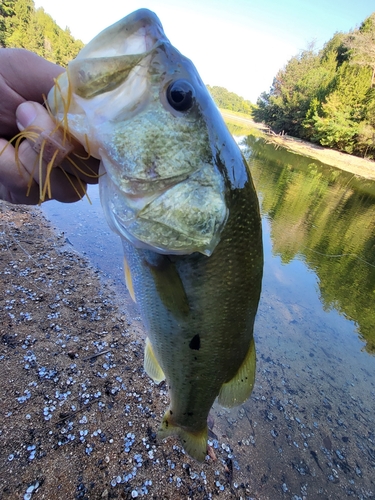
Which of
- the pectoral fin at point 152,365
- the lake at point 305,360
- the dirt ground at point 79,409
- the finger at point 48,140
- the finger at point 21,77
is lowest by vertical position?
the lake at point 305,360

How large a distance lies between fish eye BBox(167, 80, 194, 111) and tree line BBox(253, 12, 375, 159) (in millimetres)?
45237

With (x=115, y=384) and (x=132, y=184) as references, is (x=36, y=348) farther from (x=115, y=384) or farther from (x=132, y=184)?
(x=132, y=184)

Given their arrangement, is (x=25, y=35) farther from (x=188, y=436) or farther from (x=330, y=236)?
(x=188, y=436)

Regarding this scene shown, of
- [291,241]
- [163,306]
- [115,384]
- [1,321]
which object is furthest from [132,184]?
[291,241]

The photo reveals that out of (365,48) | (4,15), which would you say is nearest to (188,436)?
(365,48)

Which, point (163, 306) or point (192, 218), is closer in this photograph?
point (192, 218)

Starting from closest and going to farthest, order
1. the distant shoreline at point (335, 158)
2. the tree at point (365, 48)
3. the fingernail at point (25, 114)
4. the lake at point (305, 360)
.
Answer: the fingernail at point (25, 114) < the lake at point (305, 360) < the distant shoreline at point (335, 158) < the tree at point (365, 48)

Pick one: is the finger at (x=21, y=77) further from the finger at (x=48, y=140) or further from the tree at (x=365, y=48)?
the tree at (x=365, y=48)

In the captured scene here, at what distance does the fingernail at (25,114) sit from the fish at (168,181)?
0.12 m

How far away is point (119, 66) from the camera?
124 cm

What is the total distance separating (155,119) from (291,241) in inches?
426

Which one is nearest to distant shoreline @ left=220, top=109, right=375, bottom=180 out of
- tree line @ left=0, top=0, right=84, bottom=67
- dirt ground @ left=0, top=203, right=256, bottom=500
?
tree line @ left=0, top=0, right=84, bottom=67

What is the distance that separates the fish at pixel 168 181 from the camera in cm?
129

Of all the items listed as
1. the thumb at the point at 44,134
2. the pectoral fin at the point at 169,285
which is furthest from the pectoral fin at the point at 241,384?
the thumb at the point at 44,134
